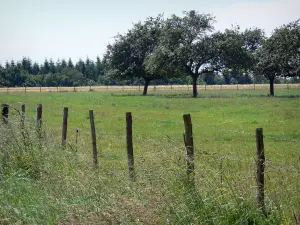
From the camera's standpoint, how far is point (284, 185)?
259 inches

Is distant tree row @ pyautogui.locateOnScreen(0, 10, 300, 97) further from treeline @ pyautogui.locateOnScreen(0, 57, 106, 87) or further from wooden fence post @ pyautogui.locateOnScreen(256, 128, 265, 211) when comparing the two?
treeline @ pyautogui.locateOnScreen(0, 57, 106, 87)

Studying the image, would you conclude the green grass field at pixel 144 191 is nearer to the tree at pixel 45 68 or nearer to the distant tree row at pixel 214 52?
the distant tree row at pixel 214 52

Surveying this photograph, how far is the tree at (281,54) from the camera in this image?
183 ft

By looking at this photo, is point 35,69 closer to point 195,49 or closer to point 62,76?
point 62,76

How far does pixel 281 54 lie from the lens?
57.8 meters

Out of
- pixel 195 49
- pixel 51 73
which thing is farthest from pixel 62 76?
pixel 195 49

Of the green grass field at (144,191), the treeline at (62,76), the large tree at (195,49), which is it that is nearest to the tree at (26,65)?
the treeline at (62,76)

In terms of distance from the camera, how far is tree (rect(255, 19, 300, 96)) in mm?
55906

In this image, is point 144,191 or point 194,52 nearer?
point 144,191

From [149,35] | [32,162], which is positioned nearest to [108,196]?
[32,162]

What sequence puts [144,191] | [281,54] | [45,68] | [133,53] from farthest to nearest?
[45,68], [133,53], [281,54], [144,191]

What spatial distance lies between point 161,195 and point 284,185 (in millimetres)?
1722

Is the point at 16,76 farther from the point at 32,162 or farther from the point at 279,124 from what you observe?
the point at 32,162

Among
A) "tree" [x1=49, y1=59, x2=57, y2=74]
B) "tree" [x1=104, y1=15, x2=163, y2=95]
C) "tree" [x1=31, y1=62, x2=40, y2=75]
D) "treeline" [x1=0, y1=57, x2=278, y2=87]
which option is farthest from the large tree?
"tree" [x1=31, y1=62, x2=40, y2=75]
